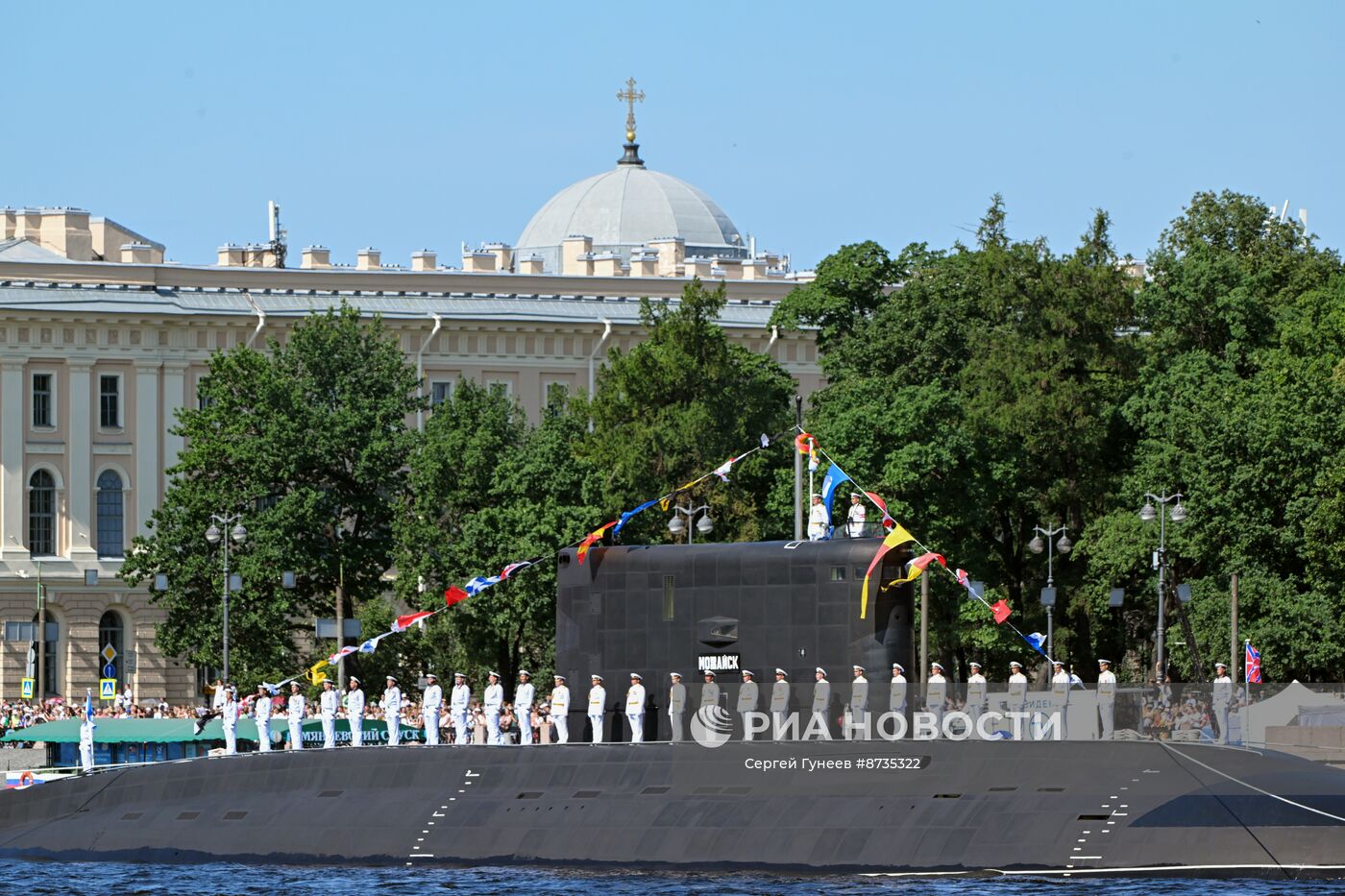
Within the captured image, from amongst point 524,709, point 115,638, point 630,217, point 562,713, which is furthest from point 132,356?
point 562,713

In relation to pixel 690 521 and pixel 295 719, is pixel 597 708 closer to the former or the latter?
pixel 295 719

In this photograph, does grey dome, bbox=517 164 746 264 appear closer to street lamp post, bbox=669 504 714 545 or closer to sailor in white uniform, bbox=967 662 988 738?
street lamp post, bbox=669 504 714 545

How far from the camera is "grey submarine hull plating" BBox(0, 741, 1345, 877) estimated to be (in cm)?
2869

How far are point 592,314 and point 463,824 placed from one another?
169 feet

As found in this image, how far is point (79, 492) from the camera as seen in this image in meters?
77.6

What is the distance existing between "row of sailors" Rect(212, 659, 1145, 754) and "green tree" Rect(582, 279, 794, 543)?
21250 mm

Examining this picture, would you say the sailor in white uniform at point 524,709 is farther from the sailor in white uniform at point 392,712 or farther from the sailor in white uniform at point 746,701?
the sailor in white uniform at point 746,701

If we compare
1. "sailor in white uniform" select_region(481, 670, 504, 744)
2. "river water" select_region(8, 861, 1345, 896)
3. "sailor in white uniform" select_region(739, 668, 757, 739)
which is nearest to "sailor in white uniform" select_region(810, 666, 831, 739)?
"sailor in white uniform" select_region(739, 668, 757, 739)

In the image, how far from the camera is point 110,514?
7819cm

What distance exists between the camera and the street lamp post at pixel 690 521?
47.4 meters

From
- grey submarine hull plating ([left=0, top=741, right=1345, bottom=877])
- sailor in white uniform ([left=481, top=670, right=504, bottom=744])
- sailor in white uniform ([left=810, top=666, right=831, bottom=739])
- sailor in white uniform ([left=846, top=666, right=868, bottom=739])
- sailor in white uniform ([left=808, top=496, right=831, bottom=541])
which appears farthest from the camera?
sailor in white uniform ([left=481, top=670, right=504, bottom=744])

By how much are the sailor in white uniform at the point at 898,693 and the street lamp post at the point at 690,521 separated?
10760mm

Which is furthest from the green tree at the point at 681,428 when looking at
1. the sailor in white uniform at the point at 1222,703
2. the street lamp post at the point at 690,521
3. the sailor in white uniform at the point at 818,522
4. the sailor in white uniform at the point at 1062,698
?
the sailor in white uniform at the point at 1222,703

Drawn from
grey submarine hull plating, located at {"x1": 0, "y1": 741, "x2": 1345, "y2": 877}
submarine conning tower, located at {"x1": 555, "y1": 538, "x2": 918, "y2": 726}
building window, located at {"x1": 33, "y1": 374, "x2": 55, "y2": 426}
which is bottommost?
grey submarine hull plating, located at {"x1": 0, "y1": 741, "x2": 1345, "y2": 877}
